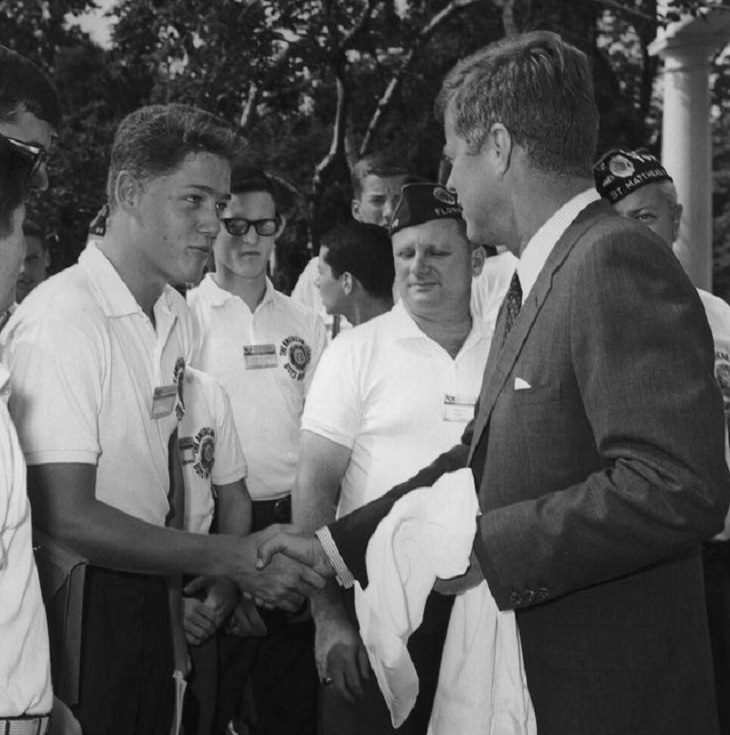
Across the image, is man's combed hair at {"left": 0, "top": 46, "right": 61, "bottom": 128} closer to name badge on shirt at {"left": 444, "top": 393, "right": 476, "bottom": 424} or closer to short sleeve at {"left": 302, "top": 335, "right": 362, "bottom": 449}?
short sleeve at {"left": 302, "top": 335, "right": 362, "bottom": 449}

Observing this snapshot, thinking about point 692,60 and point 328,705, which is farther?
point 692,60

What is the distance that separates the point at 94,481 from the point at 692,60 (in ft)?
29.8

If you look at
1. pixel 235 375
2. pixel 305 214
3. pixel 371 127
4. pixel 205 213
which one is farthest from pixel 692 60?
pixel 205 213

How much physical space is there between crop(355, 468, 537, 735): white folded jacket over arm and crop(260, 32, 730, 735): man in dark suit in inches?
2.2

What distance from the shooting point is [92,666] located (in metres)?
2.74

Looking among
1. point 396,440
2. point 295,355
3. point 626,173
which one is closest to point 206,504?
point 396,440

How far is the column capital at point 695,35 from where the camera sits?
9497 mm

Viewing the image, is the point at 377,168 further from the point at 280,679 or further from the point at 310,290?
the point at 280,679

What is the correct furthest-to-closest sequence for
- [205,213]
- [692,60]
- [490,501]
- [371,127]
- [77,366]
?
[371,127] → [692,60] → [205,213] → [77,366] → [490,501]

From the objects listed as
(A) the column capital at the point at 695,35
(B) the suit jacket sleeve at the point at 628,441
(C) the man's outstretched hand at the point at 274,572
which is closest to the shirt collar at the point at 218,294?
(C) the man's outstretched hand at the point at 274,572

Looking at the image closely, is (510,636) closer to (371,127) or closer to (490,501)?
(490,501)

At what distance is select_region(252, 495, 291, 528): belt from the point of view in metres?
4.51

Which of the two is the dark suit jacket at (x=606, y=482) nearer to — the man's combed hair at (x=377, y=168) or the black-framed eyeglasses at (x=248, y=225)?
the black-framed eyeglasses at (x=248, y=225)

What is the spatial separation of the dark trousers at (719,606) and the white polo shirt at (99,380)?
2043 mm
